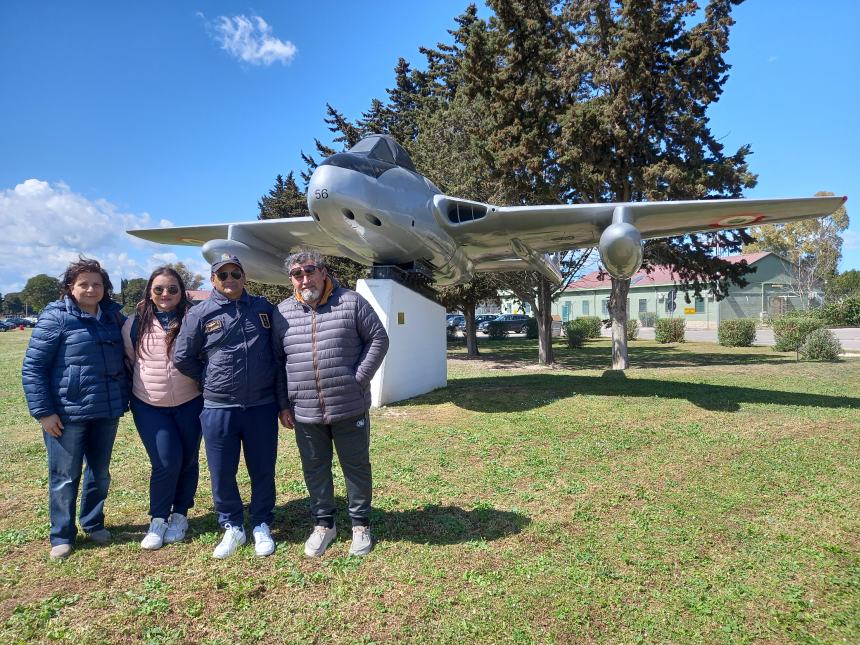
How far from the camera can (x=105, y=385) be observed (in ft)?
11.9

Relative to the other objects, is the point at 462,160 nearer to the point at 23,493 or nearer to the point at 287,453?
the point at 287,453

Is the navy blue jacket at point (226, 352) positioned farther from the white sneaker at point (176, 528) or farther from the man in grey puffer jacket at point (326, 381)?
the white sneaker at point (176, 528)

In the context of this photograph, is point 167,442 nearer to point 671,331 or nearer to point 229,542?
point 229,542

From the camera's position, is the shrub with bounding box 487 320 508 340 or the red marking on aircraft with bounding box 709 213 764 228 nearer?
the red marking on aircraft with bounding box 709 213 764 228

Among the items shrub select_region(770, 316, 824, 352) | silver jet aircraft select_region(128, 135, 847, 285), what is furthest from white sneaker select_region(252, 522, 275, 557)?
shrub select_region(770, 316, 824, 352)

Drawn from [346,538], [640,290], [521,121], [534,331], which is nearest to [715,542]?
[346,538]

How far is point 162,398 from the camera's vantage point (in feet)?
12.2

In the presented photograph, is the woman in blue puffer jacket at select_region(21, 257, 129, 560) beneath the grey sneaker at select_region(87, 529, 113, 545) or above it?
above

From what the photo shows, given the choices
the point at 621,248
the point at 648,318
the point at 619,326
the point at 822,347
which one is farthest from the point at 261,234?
the point at 648,318

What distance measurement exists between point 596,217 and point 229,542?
28.5 feet

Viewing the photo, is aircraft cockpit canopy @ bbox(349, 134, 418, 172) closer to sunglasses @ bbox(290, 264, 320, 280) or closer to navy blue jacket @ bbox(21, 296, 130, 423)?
sunglasses @ bbox(290, 264, 320, 280)

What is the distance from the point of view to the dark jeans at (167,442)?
3.73 m

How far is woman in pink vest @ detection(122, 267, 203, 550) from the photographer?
3727mm

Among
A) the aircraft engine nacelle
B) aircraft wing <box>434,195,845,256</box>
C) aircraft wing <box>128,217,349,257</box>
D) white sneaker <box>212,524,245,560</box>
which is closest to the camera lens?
white sneaker <box>212,524,245,560</box>
